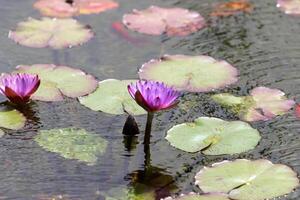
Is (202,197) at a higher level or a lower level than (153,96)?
lower

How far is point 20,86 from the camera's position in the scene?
1850 mm

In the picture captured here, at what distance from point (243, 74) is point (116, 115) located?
0.43m

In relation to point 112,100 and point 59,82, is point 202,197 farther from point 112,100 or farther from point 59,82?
point 59,82

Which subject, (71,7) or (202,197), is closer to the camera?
(202,197)

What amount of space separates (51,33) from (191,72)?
498mm

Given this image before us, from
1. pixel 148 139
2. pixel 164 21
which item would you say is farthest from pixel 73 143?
pixel 164 21

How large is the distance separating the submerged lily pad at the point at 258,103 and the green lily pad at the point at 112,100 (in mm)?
239

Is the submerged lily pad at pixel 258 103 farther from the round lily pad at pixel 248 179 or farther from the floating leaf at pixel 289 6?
the floating leaf at pixel 289 6

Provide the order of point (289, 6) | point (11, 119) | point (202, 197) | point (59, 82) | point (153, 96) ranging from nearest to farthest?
point (202, 197), point (153, 96), point (11, 119), point (59, 82), point (289, 6)

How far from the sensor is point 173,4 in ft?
8.09

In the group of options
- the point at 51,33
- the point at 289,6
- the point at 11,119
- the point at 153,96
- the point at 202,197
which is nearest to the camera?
the point at 202,197

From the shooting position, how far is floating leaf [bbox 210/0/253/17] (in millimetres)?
2408

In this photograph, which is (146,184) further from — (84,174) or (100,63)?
Answer: (100,63)

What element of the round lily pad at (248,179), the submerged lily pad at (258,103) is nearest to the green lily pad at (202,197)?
the round lily pad at (248,179)
